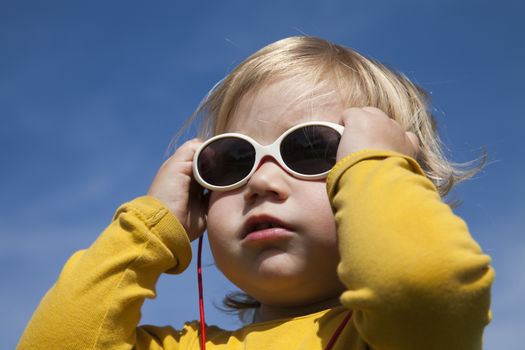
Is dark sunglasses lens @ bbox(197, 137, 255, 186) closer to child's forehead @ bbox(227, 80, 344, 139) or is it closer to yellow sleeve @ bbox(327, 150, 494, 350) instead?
child's forehead @ bbox(227, 80, 344, 139)

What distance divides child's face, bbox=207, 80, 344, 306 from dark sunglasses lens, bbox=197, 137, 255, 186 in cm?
6

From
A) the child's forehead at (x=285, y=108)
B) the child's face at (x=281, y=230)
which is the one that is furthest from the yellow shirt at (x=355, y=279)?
the child's forehead at (x=285, y=108)

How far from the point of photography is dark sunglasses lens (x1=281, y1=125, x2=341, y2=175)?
2.81 metres

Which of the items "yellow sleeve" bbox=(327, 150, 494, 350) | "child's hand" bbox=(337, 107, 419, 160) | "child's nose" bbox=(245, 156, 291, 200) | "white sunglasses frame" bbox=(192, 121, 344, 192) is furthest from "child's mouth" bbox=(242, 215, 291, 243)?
"yellow sleeve" bbox=(327, 150, 494, 350)

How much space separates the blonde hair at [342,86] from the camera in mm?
3213

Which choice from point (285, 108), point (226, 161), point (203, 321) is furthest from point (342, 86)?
point (203, 321)

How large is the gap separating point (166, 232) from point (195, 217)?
339mm

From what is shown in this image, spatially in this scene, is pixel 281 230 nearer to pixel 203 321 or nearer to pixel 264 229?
pixel 264 229

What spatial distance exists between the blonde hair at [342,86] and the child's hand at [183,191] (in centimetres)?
26

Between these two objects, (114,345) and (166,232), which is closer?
(114,345)

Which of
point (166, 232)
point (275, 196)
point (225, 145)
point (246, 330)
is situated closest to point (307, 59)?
point (225, 145)

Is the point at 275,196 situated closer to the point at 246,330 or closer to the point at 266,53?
the point at 246,330

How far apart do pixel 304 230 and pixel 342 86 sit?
2.55ft

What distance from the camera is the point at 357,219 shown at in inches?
87.4
